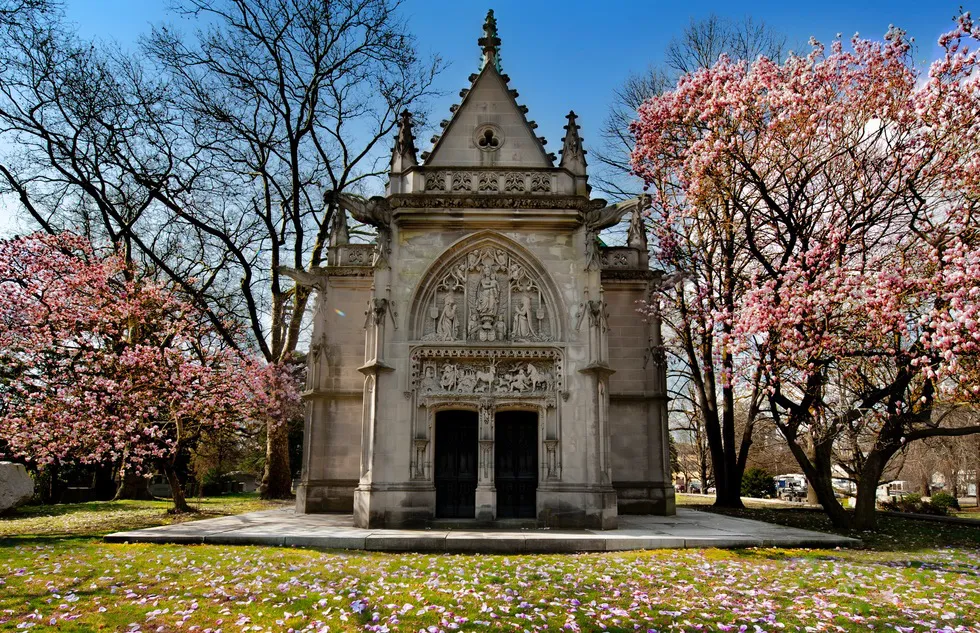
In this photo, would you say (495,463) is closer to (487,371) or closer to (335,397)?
(487,371)

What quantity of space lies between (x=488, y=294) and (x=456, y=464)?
4.38m

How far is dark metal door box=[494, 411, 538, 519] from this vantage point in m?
15.9

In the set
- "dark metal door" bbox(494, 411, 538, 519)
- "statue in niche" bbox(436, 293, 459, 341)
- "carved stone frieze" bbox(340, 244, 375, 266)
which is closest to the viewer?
"dark metal door" bbox(494, 411, 538, 519)

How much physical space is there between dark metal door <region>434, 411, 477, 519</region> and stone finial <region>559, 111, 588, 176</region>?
23.1ft

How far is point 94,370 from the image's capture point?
17.0 meters

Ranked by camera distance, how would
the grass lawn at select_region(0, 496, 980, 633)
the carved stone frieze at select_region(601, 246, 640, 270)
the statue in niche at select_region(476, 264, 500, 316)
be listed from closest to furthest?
the grass lawn at select_region(0, 496, 980, 633), the statue in niche at select_region(476, 264, 500, 316), the carved stone frieze at select_region(601, 246, 640, 270)

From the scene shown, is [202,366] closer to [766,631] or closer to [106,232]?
[106,232]

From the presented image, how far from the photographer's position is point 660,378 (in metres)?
19.9

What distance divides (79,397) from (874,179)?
21.0 metres

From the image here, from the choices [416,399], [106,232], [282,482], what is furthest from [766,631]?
[106,232]

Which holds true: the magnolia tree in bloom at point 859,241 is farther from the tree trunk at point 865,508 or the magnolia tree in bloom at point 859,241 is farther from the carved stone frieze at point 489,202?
the carved stone frieze at point 489,202

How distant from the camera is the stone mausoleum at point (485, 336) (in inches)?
606

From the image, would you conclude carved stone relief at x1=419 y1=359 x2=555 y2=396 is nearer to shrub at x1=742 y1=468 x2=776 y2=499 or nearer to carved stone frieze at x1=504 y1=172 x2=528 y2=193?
carved stone frieze at x1=504 y1=172 x2=528 y2=193

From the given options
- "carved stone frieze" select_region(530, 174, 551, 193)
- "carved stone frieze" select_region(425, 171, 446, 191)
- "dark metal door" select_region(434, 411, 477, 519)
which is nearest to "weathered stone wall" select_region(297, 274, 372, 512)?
"dark metal door" select_region(434, 411, 477, 519)
